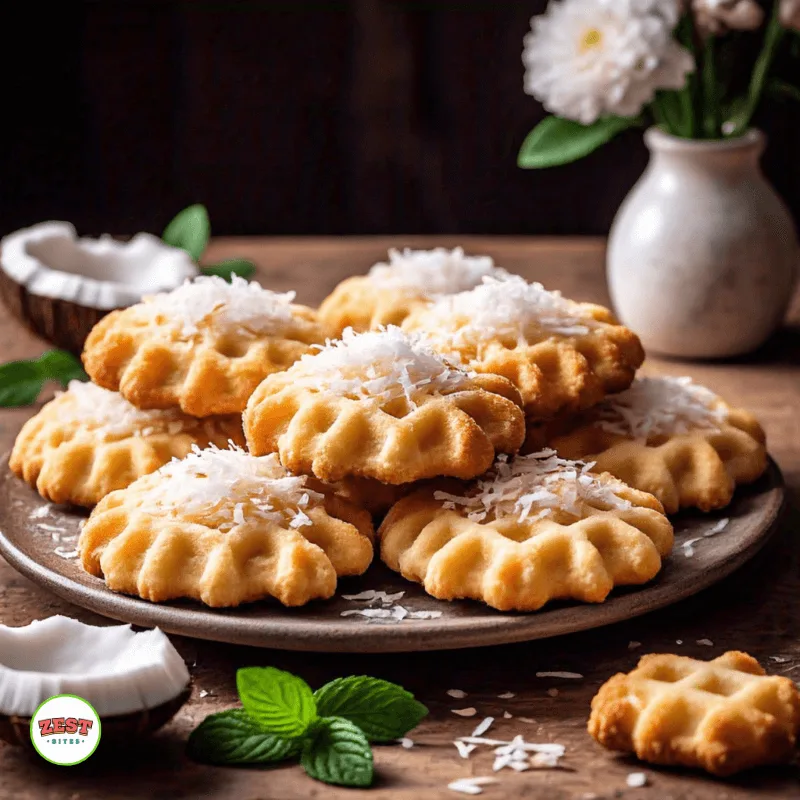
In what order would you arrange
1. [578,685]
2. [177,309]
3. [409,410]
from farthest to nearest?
[177,309], [409,410], [578,685]

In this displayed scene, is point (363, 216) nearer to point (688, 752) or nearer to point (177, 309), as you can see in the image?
point (177, 309)

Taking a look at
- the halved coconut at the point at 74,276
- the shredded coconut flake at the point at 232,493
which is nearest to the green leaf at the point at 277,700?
the shredded coconut flake at the point at 232,493

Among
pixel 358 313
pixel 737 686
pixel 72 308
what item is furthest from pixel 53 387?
pixel 737 686

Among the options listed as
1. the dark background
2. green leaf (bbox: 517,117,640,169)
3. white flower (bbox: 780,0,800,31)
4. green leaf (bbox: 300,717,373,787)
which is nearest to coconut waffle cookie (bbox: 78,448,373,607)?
green leaf (bbox: 300,717,373,787)

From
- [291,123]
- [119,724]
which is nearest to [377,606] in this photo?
[119,724]

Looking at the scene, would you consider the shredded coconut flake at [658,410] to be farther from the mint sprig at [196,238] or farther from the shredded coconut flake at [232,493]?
the mint sprig at [196,238]

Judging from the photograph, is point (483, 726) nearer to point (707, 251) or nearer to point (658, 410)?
point (658, 410)
